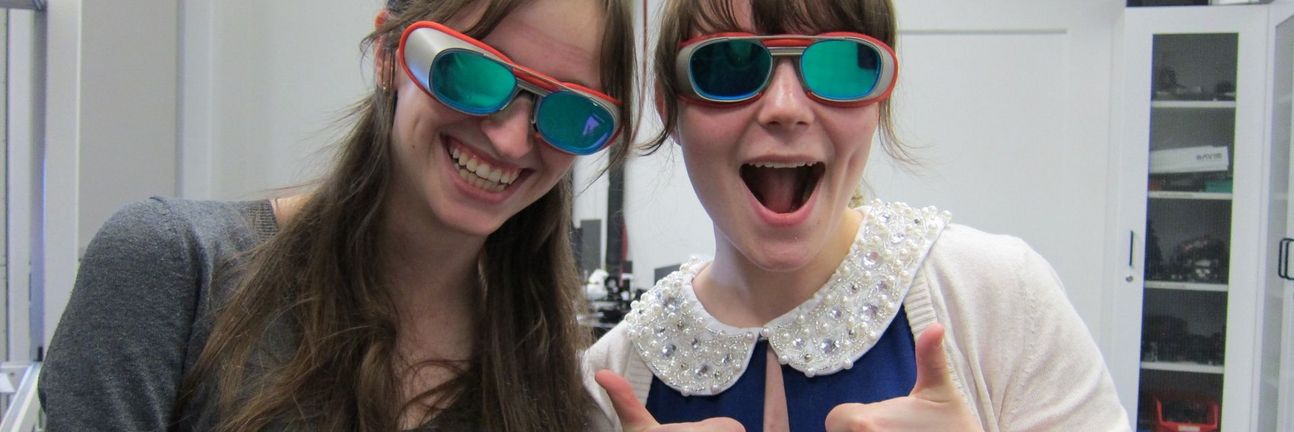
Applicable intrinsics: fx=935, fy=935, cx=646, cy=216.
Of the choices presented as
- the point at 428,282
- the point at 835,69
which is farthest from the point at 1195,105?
the point at 428,282

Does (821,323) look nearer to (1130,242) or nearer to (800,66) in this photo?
(800,66)

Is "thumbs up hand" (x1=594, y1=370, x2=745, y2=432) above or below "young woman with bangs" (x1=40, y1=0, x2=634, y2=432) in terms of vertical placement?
below

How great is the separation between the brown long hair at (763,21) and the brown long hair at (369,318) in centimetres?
5

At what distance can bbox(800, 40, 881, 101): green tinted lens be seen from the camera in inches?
44.5

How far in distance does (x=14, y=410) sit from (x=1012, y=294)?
1706 millimetres

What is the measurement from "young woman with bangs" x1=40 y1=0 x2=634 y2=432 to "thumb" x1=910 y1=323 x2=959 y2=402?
1.48 ft

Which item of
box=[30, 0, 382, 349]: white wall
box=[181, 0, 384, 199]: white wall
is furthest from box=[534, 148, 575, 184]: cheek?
box=[181, 0, 384, 199]: white wall

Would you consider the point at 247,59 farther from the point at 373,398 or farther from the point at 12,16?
the point at 373,398

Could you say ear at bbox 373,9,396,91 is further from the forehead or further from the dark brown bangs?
the dark brown bangs

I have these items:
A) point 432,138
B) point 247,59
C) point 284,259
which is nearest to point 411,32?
point 432,138

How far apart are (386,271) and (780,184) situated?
0.55 metres

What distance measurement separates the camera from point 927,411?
3.36 ft

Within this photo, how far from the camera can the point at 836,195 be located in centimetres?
119

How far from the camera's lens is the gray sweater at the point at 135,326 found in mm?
974
